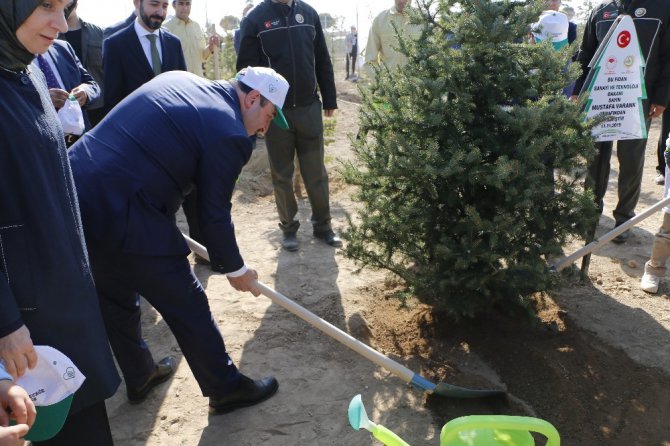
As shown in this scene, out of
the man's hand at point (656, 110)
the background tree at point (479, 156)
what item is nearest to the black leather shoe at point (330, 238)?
the background tree at point (479, 156)

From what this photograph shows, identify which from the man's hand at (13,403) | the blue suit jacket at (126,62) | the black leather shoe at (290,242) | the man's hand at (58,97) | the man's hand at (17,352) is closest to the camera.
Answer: the man's hand at (13,403)

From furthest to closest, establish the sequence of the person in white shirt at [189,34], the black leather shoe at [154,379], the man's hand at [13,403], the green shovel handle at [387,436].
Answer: the person in white shirt at [189,34] → the black leather shoe at [154,379] → the green shovel handle at [387,436] → the man's hand at [13,403]

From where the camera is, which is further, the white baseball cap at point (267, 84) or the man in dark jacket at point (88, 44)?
the man in dark jacket at point (88, 44)

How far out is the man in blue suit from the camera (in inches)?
134

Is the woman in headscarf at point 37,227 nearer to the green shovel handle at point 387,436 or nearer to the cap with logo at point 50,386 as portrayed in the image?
the cap with logo at point 50,386

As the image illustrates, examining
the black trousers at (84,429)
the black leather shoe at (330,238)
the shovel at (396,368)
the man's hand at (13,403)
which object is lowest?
the black leather shoe at (330,238)

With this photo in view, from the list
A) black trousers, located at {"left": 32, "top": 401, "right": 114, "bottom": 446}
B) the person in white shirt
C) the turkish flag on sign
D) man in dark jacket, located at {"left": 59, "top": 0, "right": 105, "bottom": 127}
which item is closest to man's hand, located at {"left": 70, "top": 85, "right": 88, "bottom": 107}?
man in dark jacket, located at {"left": 59, "top": 0, "right": 105, "bottom": 127}

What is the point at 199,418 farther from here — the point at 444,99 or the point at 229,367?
the point at 444,99

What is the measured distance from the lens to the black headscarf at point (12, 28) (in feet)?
4.96

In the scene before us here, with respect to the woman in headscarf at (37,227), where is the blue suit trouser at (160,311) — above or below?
below

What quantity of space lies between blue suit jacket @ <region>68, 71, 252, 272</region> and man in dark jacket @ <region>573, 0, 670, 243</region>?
2906 mm

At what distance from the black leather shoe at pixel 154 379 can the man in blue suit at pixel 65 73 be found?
64.5 inches

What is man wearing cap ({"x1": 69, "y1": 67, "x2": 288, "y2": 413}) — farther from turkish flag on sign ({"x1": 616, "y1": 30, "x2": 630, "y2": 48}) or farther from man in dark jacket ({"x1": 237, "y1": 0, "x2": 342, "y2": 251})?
turkish flag on sign ({"x1": 616, "y1": 30, "x2": 630, "y2": 48})

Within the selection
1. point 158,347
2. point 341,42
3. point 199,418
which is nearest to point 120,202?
point 199,418
